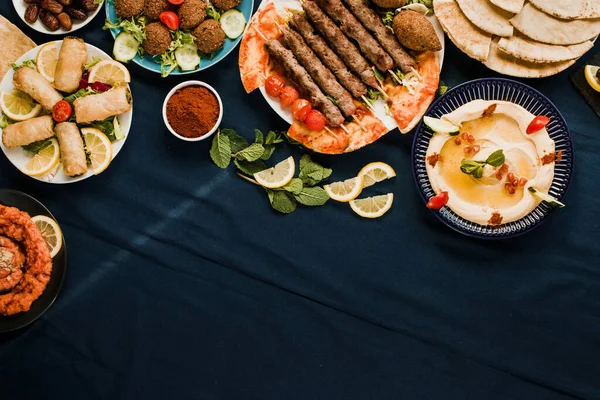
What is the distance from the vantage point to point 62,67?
4.54 m

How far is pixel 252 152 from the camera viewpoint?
466 cm

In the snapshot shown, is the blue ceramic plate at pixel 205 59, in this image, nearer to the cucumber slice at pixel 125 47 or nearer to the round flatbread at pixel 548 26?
the cucumber slice at pixel 125 47

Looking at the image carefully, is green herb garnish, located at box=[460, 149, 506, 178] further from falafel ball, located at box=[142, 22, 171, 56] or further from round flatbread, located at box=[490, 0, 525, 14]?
falafel ball, located at box=[142, 22, 171, 56]

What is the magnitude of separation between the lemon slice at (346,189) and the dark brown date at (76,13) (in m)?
2.27

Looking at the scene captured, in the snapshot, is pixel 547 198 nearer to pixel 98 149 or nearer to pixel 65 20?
pixel 98 149

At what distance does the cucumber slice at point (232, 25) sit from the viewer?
15.0ft

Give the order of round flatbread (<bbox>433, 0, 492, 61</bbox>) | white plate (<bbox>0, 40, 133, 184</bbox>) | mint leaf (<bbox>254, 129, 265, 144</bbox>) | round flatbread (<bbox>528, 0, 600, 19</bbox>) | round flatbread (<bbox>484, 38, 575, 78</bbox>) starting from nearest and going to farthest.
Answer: round flatbread (<bbox>528, 0, 600, 19</bbox>)
round flatbread (<bbox>433, 0, 492, 61</bbox>)
round flatbread (<bbox>484, 38, 575, 78</bbox>)
white plate (<bbox>0, 40, 133, 184</bbox>)
mint leaf (<bbox>254, 129, 265, 144</bbox>)

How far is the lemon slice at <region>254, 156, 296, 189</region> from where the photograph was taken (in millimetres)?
4672

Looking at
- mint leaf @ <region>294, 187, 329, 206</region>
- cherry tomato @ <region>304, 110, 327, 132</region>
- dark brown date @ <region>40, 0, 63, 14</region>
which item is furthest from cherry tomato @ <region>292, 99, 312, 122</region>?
dark brown date @ <region>40, 0, 63, 14</region>

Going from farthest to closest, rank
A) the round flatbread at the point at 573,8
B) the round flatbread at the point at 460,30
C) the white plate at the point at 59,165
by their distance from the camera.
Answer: the white plate at the point at 59,165
the round flatbread at the point at 460,30
the round flatbread at the point at 573,8

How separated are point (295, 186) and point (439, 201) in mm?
1091

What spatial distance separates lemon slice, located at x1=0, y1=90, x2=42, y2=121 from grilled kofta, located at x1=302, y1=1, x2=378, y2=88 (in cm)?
220

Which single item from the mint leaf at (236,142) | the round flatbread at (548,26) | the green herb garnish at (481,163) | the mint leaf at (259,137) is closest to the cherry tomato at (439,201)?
the green herb garnish at (481,163)

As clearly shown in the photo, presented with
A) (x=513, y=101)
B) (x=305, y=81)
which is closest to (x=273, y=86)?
(x=305, y=81)
